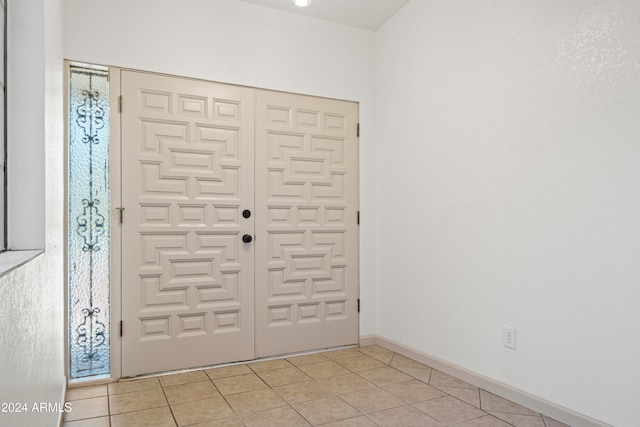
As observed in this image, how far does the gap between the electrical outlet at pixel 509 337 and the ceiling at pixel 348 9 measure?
2500 millimetres

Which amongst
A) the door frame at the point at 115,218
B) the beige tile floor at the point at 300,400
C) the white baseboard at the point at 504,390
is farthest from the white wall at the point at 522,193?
the door frame at the point at 115,218

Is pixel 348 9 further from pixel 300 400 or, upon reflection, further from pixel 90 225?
pixel 300 400

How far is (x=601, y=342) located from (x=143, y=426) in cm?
228

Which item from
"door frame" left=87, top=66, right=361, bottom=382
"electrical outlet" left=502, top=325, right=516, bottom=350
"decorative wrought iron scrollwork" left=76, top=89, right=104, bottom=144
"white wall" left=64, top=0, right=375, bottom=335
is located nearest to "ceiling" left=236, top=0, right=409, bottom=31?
"white wall" left=64, top=0, right=375, bottom=335

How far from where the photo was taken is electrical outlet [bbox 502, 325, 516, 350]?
2389mm

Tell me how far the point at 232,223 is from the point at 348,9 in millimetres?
1935

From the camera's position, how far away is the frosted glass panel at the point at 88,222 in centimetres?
272

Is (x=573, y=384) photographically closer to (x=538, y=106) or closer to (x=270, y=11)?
(x=538, y=106)

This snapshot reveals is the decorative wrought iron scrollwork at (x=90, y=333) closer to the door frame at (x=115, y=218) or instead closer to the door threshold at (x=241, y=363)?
the door frame at (x=115, y=218)

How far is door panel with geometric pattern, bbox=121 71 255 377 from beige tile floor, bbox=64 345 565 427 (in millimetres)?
241

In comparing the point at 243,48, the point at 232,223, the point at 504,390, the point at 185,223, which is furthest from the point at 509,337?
the point at 243,48

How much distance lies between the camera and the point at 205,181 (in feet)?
10.0

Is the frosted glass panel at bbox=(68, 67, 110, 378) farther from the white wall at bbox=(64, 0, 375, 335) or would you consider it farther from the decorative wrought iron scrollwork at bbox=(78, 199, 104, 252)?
the white wall at bbox=(64, 0, 375, 335)

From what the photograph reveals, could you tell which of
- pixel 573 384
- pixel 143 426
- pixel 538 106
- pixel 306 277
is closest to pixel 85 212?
pixel 143 426
